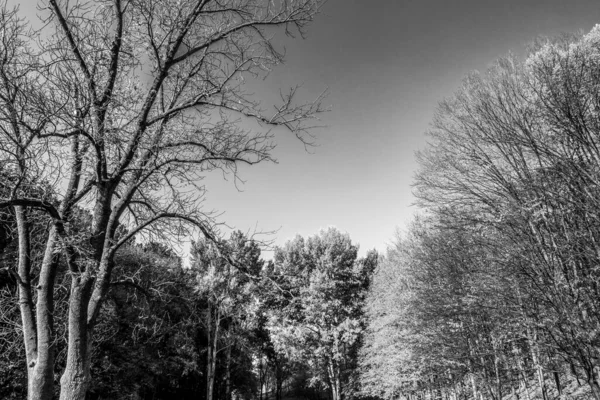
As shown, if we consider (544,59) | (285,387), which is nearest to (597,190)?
(544,59)

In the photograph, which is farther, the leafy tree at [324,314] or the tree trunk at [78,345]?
the leafy tree at [324,314]

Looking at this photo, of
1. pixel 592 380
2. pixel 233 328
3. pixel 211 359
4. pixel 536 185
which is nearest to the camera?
pixel 592 380

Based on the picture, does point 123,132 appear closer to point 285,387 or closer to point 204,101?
point 204,101

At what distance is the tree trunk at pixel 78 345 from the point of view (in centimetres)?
362

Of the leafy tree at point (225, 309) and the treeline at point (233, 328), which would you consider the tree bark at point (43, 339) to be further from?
the leafy tree at point (225, 309)

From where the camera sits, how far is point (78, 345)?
374cm

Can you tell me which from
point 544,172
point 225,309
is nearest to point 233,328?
point 225,309

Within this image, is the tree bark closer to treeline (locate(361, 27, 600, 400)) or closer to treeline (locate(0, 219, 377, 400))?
treeline (locate(361, 27, 600, 400))

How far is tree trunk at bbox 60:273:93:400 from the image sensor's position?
11.9 feet

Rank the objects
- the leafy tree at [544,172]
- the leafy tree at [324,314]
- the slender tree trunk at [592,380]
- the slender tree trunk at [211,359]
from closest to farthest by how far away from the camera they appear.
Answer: the slender tree trunk at [592,380], the leafy tree at [544,172], the slender tree trunk at [211,359], the leafy tree at [324,314]

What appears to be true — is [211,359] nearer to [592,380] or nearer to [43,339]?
[43,339]

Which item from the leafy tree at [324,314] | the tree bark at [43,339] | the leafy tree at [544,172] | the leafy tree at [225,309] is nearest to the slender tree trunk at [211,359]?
the leafy tree at [225,309]

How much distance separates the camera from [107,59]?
14.5ft

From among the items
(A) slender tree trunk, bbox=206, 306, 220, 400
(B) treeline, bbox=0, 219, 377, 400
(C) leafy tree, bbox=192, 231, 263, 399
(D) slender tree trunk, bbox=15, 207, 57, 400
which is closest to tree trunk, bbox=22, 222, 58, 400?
(D) slender tree trunk, bbox=15, 207, 57, 400
